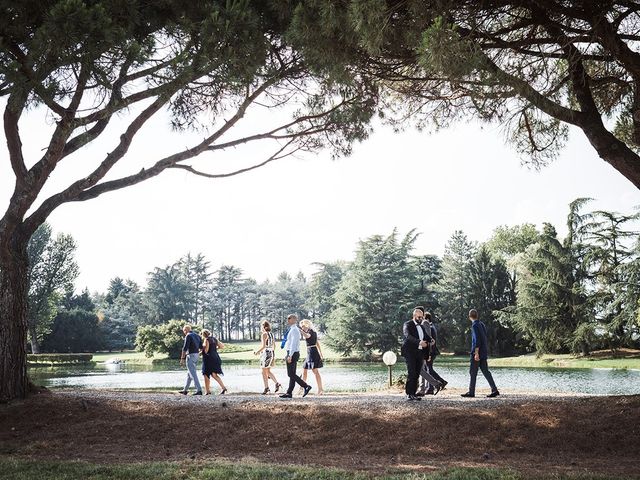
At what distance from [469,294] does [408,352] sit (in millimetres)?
38464

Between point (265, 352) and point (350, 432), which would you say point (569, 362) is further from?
point (350, 432)

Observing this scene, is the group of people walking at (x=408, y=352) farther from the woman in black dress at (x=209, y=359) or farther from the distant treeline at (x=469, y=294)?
the distant treeline at (x=469, y=294)

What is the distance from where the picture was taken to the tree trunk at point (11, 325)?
10289 mm

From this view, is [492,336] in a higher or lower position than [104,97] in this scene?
lower

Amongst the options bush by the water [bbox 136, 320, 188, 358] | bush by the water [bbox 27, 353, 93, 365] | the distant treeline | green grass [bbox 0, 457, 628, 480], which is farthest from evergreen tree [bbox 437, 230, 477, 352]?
green grass [bbox 0, 457, 628, 480]

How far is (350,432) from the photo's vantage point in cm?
813

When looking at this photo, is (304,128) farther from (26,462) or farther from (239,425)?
(26,462)

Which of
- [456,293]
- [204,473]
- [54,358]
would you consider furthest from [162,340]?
[204,473]

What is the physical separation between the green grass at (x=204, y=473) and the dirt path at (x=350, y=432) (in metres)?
0.57

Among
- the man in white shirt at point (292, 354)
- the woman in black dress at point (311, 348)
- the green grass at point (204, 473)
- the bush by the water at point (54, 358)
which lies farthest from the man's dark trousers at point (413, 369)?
the bush by the water at point (54, 358)

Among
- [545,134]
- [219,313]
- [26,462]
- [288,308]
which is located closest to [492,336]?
[545,134]

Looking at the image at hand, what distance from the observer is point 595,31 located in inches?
305

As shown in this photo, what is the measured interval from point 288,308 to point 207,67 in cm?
8046

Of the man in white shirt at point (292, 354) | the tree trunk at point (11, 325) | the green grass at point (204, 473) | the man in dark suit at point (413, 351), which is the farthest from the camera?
the man in white shirt at point (292, 354)
